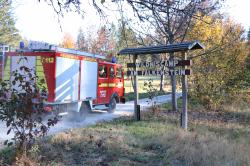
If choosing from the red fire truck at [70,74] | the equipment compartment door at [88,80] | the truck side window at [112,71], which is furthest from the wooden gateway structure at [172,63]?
the truck side window at [112,71]

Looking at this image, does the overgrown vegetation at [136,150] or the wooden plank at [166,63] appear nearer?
the overgrown vegetation at [136,150]

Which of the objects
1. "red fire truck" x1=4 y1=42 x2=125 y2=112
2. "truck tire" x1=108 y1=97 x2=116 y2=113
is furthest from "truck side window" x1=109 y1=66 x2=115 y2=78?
"truck tire" x1=108 y1=97 x2=116 y2=113

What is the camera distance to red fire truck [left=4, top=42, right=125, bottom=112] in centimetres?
1305

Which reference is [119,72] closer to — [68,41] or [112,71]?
[112,71]

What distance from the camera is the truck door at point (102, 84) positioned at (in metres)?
16.4

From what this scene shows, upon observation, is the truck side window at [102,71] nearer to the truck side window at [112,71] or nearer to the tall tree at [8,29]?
the truck side window at [112,71]

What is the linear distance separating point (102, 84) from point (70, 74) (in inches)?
115

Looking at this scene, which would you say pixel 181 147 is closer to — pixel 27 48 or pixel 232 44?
pixel 27 48

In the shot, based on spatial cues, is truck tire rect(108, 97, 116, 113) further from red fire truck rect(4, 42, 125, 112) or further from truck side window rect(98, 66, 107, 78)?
truck side window rect(98, 66, 107, 78)

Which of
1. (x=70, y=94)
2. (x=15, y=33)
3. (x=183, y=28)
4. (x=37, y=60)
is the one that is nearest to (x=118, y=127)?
(x=70, y=94)

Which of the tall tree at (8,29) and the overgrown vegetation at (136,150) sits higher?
the tall tree at (8,29)

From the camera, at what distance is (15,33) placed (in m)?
43.9

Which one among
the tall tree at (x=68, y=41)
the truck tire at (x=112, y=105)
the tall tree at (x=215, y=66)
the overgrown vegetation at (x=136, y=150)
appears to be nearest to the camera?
the overgrown vegetation at (x=136, y=150)

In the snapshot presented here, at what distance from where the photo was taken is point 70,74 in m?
13.9
